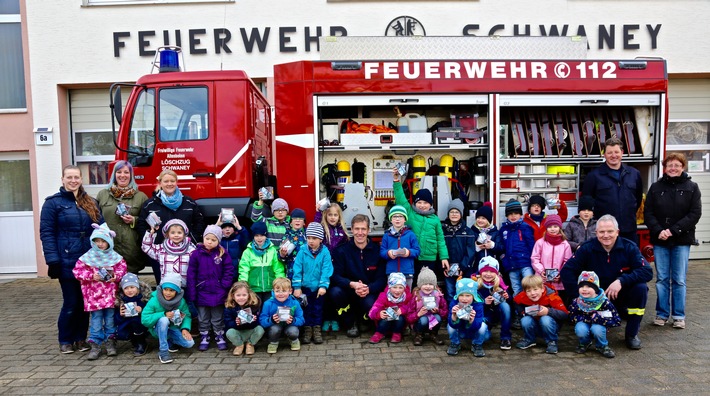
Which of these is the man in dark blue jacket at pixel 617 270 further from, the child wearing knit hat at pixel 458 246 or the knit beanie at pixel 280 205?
the knit beanie at pixel 280 205

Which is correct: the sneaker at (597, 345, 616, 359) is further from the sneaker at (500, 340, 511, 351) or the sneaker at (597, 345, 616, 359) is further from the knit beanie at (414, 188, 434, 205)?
the knit beanie at (414, 188, 434, 205)

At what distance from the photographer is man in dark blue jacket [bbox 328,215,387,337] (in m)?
5.00

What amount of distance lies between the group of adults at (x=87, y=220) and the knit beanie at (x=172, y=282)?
2.06 ft

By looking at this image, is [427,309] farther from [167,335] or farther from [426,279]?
[167,335]

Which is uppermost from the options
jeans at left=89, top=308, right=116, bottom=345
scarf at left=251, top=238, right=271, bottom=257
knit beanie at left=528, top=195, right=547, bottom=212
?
knit beanie at left=528, top=195, right=547, bottom=212

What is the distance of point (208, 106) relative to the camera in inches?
211

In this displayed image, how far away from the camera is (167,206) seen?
4945 millimetres

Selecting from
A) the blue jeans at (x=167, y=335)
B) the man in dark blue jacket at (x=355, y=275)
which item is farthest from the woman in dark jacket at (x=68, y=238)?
the man in dark blue jacket at (x=355, y=275)

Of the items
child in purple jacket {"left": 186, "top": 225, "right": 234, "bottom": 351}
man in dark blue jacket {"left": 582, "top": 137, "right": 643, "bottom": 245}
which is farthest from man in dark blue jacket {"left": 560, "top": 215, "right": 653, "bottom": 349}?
child in purple jacket {"left": 186, "top": 225, "right": 234, "bottom": 351}

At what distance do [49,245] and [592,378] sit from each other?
15.7ft

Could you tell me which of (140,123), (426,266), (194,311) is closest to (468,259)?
(426,266)

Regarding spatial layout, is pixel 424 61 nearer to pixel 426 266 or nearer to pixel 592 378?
pixel 426 266

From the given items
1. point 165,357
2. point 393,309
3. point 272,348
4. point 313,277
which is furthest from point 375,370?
point 165,357

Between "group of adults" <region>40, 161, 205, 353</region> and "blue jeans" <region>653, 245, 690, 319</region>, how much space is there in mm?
4801
